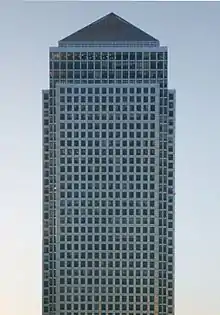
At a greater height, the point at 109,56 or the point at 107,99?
the point at 109,56

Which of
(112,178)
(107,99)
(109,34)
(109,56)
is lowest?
(112,178)

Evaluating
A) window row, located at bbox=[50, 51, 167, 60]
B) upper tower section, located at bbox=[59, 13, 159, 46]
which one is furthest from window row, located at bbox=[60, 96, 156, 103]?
upper tower section, located at bbox=[59, 13, 159, 46]

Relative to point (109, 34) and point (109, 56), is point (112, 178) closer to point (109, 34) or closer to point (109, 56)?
point (109, 56)

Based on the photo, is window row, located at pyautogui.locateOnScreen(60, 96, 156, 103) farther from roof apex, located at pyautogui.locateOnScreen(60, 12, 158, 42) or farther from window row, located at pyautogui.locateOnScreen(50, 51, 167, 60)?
roof apex, located at pyautogui.locateOnScreen(60, 12, 158, 42)

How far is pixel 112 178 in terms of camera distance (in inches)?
244

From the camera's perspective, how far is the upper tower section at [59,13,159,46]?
5461mm

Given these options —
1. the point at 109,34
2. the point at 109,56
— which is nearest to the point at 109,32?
the point at 109,34

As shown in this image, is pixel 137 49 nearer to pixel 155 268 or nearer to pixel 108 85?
pixel 108 85

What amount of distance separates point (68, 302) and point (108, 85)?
148 cm

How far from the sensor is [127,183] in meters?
6.19

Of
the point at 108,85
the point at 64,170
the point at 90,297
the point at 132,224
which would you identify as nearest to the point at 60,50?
the point at 108,85

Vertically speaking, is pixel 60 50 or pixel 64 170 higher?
pixel 60 50

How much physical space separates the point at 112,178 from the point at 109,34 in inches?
38.4

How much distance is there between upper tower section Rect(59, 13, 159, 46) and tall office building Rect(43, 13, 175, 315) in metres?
0.03
